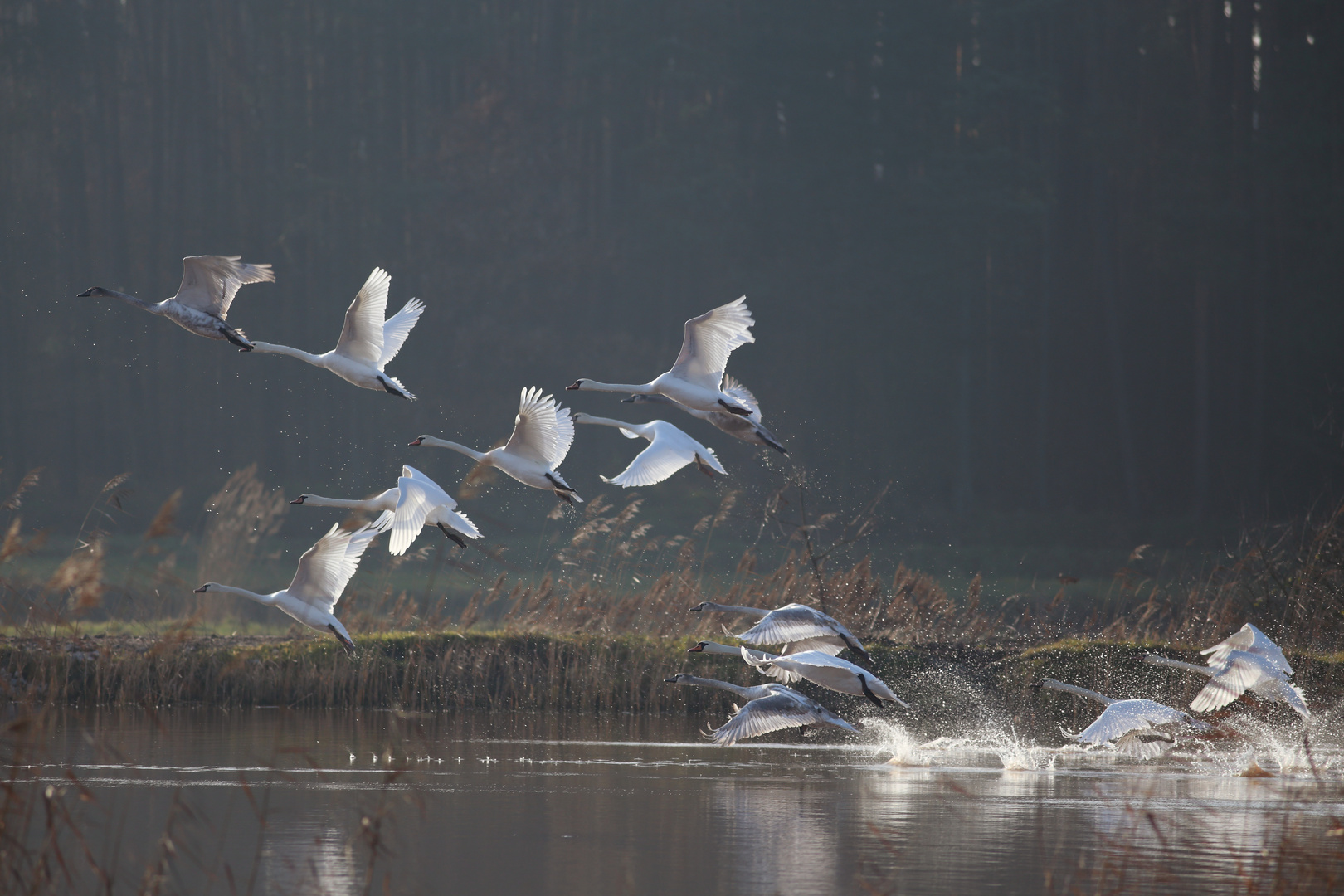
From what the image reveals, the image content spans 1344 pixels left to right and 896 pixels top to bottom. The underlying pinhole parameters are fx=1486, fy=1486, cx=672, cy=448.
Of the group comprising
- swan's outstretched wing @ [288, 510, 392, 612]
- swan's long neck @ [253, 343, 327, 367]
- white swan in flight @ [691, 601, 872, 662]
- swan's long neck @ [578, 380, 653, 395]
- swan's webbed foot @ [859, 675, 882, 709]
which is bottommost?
swan's webbed foot @ [859, 675, 882, 709]

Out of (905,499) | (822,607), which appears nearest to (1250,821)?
(822,607)

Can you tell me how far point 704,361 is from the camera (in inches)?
480

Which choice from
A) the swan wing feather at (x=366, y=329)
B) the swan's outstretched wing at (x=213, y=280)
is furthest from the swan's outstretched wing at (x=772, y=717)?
the swan's outstretched wing at (x=213, y=280)

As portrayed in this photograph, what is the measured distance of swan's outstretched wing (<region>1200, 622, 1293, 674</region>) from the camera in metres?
11.7

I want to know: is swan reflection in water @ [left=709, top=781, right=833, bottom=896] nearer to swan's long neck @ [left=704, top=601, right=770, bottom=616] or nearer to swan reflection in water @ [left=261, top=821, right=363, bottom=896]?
swan's long neck @ [left=704, top=601, right=770, bottom=616]

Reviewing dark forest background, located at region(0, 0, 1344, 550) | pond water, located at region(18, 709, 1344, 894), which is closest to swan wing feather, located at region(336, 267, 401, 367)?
pond water, located at region(18, 709, 1344, 894)

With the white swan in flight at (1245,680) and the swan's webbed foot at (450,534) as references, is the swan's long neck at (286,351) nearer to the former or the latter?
the swan's webbed foot at (450,534)

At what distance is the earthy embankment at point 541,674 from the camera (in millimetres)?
14781

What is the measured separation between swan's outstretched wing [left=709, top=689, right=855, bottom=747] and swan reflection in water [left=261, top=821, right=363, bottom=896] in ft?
11.0

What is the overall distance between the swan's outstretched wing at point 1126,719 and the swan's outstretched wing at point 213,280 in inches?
280

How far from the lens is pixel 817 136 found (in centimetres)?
3697

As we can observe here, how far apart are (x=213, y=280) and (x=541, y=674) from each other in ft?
19.0

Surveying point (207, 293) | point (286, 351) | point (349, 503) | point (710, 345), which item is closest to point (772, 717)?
point (710, 345)

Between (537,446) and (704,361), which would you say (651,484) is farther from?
(704,361)
